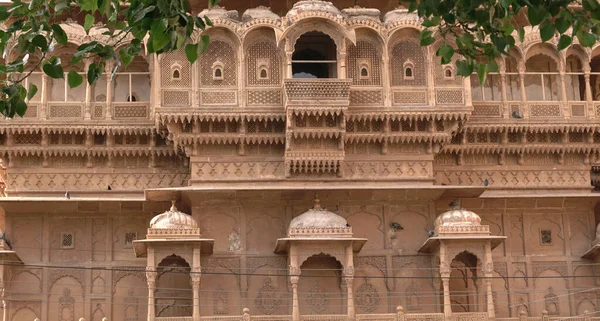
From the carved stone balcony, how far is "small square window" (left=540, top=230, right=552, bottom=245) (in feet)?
15.4

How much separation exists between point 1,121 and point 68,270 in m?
2.78

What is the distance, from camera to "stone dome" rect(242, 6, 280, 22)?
18531 millimetres

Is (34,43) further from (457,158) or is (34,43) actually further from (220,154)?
(457,158)

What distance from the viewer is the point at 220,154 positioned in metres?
18.4

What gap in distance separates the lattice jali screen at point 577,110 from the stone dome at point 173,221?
23.2 ft

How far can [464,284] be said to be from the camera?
62.0ft

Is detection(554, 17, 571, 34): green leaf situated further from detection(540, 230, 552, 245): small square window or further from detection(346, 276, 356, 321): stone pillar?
detection(540, 230, 552, 245): small square window

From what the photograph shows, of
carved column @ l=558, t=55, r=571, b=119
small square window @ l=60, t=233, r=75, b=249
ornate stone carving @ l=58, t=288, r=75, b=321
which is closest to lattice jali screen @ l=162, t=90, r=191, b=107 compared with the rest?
small square window @ l=60, t=233, r=75, b=249

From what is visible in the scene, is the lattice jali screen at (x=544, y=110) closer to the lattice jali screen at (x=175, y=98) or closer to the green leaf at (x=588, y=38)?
the lattice jali screen at (x=175, y=98)

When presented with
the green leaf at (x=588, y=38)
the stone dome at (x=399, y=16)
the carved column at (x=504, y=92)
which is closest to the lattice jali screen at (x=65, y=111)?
the stone dome at (x=399, y=16)

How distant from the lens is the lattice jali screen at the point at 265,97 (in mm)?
18094

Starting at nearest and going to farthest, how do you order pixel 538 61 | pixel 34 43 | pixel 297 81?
1. pixel 34 43
2. pixel 297 81
3. pixel 538 61

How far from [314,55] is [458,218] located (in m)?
4.00

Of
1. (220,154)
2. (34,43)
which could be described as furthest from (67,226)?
(34,43)
